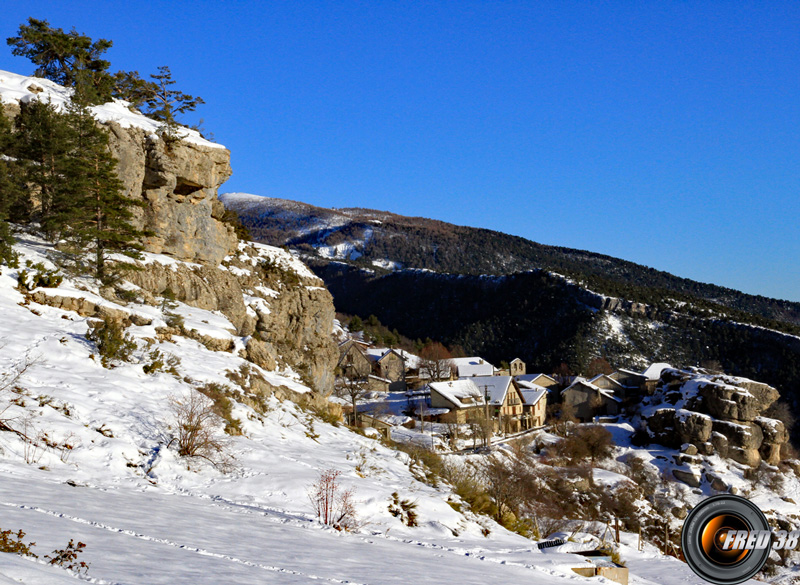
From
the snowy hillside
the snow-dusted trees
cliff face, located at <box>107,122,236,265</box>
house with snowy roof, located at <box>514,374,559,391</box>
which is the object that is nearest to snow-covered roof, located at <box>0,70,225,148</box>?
cliff face, located at <box>107,122,236,265</box>

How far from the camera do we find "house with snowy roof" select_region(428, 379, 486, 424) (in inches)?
2484

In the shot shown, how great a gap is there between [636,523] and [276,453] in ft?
119

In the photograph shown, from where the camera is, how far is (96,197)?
25.2 meters

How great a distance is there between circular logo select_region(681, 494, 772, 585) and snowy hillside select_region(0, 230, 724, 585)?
2.94 m

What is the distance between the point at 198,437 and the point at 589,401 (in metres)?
68.0

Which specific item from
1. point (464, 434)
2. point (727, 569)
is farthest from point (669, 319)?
point (727, 569)

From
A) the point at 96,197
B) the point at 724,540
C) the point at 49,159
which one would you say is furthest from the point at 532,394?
the point at 724,540

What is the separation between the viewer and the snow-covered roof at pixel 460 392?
2574 inches

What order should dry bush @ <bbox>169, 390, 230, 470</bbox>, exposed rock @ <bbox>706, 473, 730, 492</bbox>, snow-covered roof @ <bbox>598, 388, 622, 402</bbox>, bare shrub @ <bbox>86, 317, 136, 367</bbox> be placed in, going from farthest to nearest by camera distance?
snow-covered roof @ <bbox>598, 388, 622, 402</bbox> < exposed rock @ <bbox>706, 473, 730, 492</bbox> < bare shrub @ <bbox>86, 317, 136, 367</bbox> < dry bush @ <bbox>169, 390, 230, 470</bbox>

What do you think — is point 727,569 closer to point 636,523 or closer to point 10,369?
point 10,369

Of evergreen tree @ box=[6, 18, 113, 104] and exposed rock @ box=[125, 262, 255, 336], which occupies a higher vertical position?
evergreen tree @ box=[6, 18, 113, 104]

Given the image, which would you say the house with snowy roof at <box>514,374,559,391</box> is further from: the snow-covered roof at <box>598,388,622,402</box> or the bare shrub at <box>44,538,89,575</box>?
the bare shrub at <box>44,538,89,575</box>

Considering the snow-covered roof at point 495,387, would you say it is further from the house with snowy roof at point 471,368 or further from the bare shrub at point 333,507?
the bare shrub at point 333,507

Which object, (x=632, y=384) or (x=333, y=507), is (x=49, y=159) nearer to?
(x=333, y=507)
